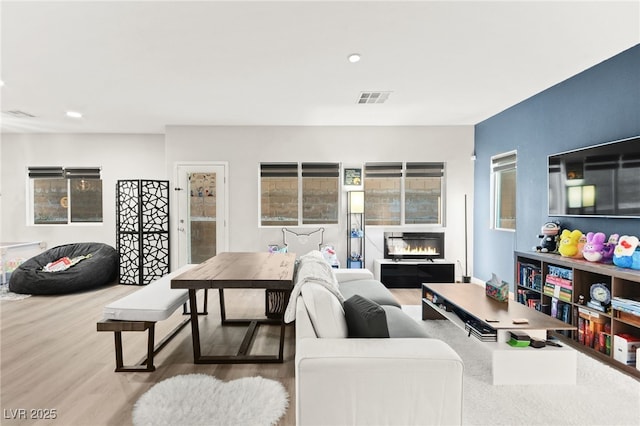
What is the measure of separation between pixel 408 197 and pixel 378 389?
4553 millimetres

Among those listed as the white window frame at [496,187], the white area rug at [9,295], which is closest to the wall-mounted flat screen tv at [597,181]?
the white window frame at [496,187]

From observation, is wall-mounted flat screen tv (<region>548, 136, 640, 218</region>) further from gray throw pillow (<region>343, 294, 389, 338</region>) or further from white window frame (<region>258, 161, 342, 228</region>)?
white window frame (<region>258, 161, 342, 228</region>)

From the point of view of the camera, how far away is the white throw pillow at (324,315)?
1.89m

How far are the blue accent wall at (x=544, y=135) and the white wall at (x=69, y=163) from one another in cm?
575

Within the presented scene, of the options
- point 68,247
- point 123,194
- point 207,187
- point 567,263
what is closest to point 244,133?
point 207,187

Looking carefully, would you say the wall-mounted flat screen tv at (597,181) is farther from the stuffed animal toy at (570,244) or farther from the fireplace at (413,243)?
the fireplace at (413,243)

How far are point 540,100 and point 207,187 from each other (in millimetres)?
4968

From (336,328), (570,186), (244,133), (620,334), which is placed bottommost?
(620,334)

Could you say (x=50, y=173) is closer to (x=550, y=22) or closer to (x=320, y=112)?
(x=320, y=112)

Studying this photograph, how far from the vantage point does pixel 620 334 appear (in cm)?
267

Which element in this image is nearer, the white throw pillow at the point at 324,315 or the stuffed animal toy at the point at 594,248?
the white throw pillow at the point at 324,315

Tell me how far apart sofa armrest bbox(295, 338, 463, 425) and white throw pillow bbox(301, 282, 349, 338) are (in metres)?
0.27

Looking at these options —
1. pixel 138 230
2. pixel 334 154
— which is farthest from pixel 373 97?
pixel 138 230

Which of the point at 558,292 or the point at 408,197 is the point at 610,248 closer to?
the point at 558,292
